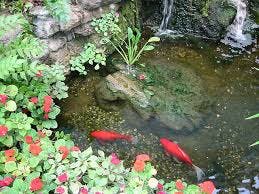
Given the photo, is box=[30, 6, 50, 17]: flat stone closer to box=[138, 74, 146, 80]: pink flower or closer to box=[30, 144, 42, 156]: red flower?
box=[138, 74, 146, 80]: pink flower

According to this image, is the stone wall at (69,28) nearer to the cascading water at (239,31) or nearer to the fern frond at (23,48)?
the fern frond at (23,48)

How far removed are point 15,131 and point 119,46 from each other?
238 centimetres

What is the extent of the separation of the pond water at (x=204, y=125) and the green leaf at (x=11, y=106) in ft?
3.19

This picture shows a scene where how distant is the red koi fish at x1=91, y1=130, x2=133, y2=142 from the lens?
502 cm

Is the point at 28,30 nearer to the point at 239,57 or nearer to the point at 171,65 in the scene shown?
the point at 171,65

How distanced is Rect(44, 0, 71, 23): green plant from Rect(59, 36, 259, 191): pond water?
3.19ft

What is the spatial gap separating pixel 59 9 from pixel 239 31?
3.14 meters

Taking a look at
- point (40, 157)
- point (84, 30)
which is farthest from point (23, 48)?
point (84, 30)

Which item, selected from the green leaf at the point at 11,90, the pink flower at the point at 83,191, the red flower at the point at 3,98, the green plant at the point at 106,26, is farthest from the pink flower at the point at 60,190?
the green plant at the point at 106,26

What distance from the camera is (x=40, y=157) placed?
4.07m

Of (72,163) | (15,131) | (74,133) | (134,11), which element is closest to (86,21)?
(134,11)

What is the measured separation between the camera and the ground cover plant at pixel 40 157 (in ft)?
12.7

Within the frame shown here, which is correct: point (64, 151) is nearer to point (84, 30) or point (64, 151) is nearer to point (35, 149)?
point (35, 149)

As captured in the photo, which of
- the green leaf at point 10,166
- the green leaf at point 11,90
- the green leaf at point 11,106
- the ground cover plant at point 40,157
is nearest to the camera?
the ground cover plant at point 40,157
